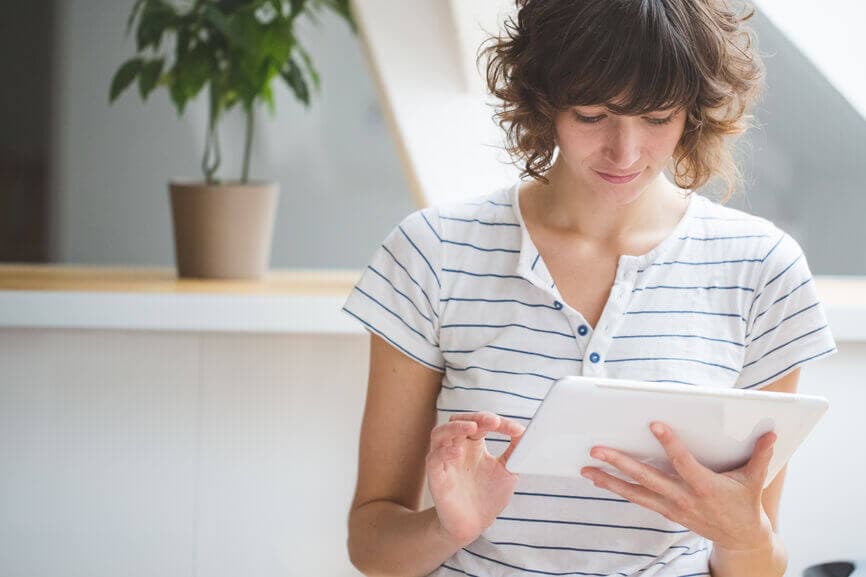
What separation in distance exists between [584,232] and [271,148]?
1.43m

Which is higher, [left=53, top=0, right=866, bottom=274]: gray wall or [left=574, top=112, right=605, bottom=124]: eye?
[left=574, top=112, right=605, bottom=124]: eye

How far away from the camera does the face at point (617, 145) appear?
1.10 m

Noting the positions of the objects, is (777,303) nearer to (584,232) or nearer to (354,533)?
(584,232)

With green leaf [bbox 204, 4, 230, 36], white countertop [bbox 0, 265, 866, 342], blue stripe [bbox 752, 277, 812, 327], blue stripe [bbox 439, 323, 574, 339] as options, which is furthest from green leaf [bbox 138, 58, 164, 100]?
blue stripe [bbox 752, 277, 812, 327]

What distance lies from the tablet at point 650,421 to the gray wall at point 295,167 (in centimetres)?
155

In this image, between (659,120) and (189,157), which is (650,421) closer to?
(659,120)

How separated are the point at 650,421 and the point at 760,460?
12 cm

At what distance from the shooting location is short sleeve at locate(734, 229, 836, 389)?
1180 mm

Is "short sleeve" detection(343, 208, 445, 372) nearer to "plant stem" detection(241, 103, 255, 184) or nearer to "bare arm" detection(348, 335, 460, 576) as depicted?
"bare arm" detection(348, 335, 460, 576)

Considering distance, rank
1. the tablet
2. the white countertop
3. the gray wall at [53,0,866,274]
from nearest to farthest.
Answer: the tablet, the white countertop, the gray wall at [53,0,866,274]

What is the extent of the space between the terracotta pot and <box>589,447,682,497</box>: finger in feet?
3.54

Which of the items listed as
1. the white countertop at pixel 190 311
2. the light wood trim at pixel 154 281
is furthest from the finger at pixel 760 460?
the light wood trim at pixel 154 281

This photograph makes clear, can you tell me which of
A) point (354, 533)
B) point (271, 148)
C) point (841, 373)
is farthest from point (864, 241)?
point (354, 533)

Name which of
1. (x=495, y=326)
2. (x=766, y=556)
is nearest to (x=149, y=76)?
(x=495, y=326)
